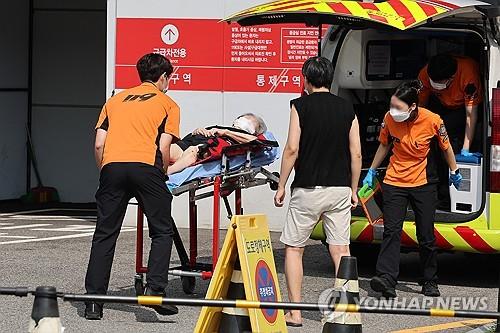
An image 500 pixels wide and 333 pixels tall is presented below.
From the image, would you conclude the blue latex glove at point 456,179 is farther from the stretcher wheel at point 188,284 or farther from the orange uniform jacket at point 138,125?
the orange uniform jacket at point 138,125

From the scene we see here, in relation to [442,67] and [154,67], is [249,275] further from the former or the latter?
[442,67]

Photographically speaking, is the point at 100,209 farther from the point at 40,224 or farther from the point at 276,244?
the point at 40,224

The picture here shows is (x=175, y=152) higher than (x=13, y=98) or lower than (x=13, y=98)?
lower

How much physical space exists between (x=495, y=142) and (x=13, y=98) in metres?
9.49

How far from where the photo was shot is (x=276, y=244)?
1288cm

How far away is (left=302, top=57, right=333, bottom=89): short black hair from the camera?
877cm

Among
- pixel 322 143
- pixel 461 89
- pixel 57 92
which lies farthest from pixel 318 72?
pixel 57 92

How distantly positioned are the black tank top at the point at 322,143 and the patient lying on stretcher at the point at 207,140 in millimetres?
698

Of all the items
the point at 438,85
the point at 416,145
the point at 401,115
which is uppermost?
the point at 438,85

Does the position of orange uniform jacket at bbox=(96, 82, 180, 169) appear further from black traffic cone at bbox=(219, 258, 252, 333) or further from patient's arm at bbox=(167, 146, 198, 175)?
black traffic cone at bbox=(219, 258, 252, 333)

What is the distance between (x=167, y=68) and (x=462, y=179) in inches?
111

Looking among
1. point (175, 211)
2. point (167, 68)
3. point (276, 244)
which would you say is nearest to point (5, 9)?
point (175, 211)

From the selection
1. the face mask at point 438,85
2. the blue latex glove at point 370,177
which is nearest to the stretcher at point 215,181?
the blue latex glove at point 370,177

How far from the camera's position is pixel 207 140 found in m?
9.33
